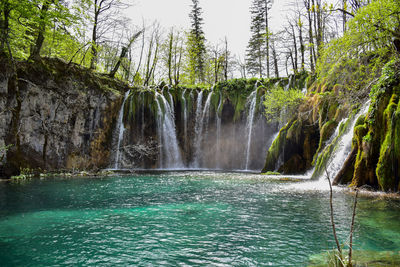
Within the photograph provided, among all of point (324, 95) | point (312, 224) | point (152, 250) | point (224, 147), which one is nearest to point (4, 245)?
point (152, 250)

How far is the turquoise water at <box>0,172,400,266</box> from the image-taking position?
396 centimetres

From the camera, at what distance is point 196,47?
33844 mm

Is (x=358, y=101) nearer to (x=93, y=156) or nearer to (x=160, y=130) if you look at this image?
(x=160, y=130)

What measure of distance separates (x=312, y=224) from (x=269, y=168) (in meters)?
12.2

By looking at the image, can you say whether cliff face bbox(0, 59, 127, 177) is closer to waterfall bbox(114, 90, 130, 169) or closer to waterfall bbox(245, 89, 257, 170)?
waterfall bbox(114, 90, 130, 169)

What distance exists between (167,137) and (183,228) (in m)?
18.6

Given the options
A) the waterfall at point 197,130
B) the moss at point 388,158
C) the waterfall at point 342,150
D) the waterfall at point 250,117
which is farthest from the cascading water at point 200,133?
the moss at point 388,158

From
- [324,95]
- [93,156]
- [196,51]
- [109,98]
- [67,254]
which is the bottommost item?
[67,254]

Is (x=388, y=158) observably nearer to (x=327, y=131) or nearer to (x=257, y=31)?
(x=327, y=131)

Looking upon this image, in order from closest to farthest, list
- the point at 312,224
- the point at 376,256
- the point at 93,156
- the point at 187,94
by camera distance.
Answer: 1. the point at 376,256
2. the point at 312,224
3. the point at 93,156
4. the point at 187,94

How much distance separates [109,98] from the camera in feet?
71.3

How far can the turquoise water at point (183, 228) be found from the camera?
3965 millimetres

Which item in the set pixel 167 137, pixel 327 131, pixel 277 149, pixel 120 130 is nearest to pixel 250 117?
pixel 277 149

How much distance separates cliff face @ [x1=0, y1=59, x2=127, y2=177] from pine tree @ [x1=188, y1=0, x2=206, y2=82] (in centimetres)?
1325
